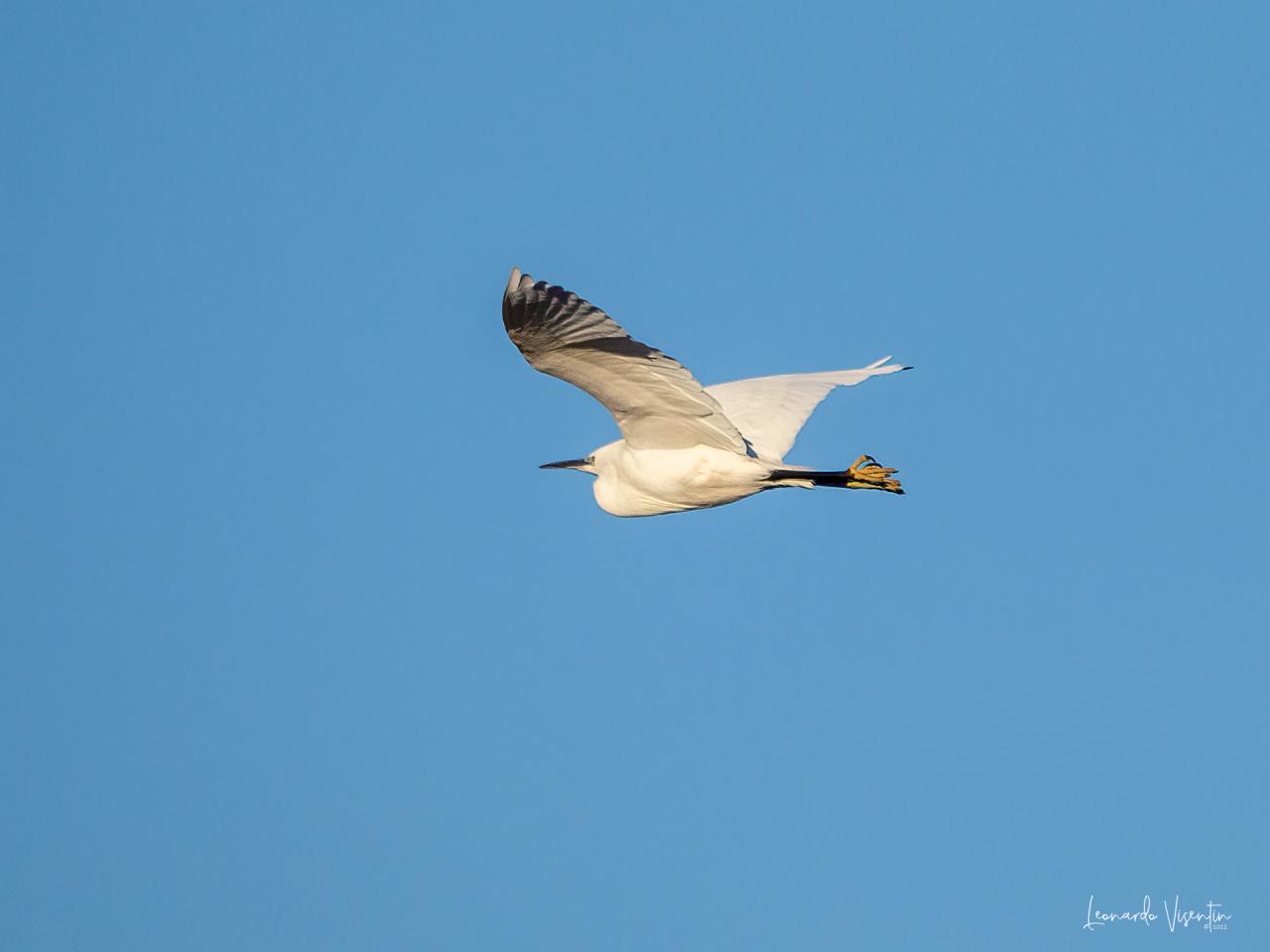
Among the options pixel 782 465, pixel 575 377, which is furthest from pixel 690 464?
pixel 575 377

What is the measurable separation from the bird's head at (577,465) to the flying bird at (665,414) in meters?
0.01

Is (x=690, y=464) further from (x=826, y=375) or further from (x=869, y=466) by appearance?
(x=826, y=375)

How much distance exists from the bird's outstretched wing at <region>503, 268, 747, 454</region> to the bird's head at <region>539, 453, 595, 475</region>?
1.40 meters

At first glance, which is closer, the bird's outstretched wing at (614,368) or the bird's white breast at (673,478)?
the bird's outstretched wing at (614,368)

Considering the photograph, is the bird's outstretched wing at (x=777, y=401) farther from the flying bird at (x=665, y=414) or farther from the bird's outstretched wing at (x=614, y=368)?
the bird's outstretched wing at (x=614, y=368)

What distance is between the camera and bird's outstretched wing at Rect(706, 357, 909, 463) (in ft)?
53.8

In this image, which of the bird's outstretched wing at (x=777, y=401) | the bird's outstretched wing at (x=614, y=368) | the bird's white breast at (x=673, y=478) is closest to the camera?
the bird's outstretched wing at (x=614, y=368)

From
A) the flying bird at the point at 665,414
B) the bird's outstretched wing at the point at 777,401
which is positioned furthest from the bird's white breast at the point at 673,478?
the bird's outstretched wing at the point at 777,401

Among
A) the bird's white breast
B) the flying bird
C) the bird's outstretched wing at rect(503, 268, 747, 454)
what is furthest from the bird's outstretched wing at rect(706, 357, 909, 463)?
the bird's outstretched wing at rect(503, 268, 747, 454)

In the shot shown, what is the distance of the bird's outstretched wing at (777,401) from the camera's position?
16.4 m

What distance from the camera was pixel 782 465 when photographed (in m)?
15.0

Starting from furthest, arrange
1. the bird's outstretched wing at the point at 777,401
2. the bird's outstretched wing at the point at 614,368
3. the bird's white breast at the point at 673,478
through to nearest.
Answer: the bird's outstretched wing at the point at 777,401, the bird's white breast at the point at 673,478, the bird's outstretched wing at the point at 614,368

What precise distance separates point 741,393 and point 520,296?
6043mm

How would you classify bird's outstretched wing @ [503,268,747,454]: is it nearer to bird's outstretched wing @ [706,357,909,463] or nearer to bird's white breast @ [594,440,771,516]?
bird's white breast @ [594,440,771,516]
